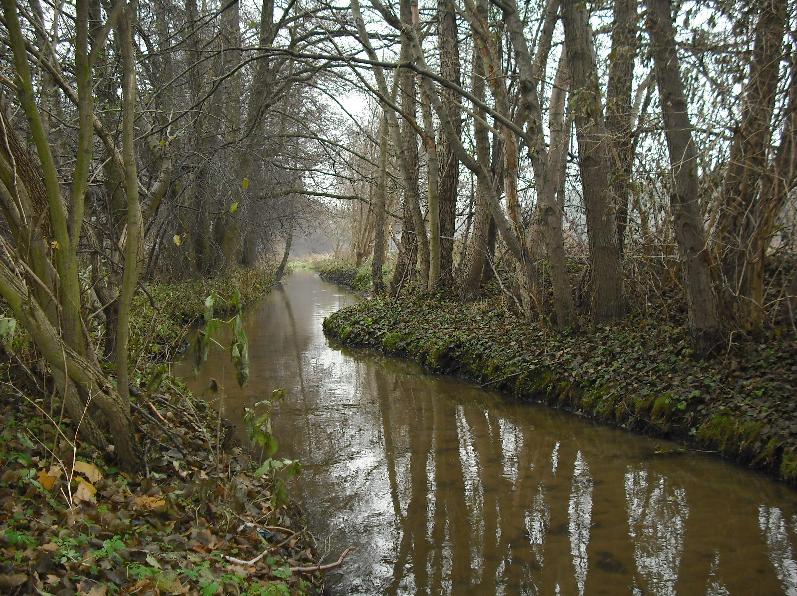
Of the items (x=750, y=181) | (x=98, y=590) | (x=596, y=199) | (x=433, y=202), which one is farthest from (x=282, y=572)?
(x=433, y=202)

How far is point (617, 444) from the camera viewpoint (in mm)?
7328

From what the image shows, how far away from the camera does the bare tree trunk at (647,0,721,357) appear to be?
7.49 metres

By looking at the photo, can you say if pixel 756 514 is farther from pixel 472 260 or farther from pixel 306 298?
pixel 306 298

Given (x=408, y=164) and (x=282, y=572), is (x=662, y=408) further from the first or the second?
(x=408, y=164)

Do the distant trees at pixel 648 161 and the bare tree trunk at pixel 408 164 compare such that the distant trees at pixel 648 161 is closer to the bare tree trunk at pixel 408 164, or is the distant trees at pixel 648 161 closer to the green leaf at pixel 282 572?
the bare tree trunk at pixel 408 164

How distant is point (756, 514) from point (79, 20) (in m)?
6.27

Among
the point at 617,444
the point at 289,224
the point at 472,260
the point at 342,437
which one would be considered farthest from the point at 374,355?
the point at 289,224

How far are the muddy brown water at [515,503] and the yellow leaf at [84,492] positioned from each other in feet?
5.45

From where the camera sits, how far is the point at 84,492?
374 centimetres

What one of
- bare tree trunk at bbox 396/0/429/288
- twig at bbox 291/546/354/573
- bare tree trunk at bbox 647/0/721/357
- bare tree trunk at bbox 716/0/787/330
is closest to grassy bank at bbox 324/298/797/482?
bare tree trunk at bbox 647/0/721/357

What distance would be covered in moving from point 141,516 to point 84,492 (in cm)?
35

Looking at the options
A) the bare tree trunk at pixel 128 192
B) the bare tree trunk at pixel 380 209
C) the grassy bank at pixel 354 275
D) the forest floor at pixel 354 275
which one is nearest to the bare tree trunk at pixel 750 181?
the bare tree trunk at pixel 128 192

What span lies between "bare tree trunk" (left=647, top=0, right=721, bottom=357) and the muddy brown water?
1.58 meters

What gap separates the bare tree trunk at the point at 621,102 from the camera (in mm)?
7469
